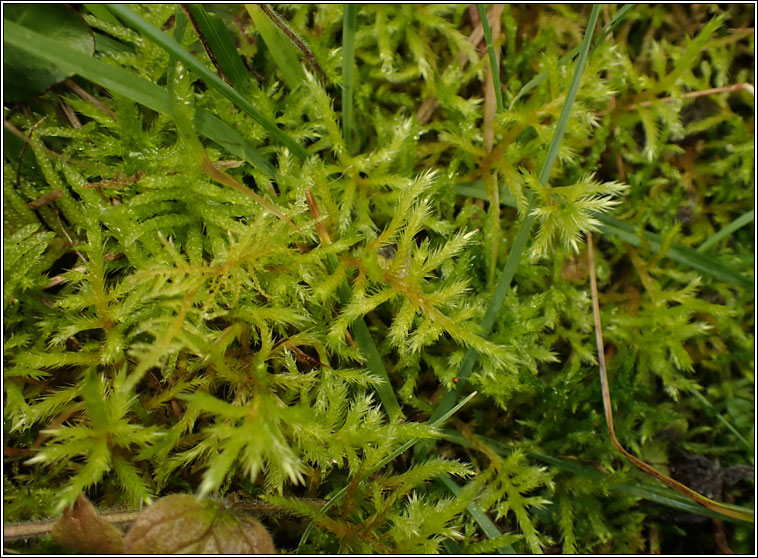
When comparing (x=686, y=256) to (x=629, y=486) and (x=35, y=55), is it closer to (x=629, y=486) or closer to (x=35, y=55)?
(x=629, y=486)

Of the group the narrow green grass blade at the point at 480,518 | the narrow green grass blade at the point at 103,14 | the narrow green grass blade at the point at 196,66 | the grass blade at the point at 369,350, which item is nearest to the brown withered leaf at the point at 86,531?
the grass blade at the point at 369,350

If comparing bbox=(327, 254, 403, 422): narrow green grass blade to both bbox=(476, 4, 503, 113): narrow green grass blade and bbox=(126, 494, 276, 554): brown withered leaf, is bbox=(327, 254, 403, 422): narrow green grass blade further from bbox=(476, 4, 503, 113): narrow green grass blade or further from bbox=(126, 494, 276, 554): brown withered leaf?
bbox=(476, 4, 503, 113): narrow green grass blade

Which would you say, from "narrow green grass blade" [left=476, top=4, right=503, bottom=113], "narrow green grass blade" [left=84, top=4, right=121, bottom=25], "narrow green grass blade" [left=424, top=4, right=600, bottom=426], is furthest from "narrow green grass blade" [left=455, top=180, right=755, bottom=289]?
"narrow green grass blade" [left=84, top=4, right=121, bottom=25]

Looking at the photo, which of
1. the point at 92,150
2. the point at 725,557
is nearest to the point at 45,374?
the point at 92,150

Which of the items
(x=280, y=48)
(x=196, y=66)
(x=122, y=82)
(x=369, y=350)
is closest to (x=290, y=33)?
(x=280, y=48)

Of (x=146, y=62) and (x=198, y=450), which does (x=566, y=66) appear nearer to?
(x=146, y=62)

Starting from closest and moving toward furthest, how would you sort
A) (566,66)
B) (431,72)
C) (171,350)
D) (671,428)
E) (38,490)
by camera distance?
1. (171,350)
2. (38,490)
3. (566,66)
4. (431,72)
5. (671,428)

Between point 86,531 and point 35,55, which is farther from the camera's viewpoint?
point 35,55
